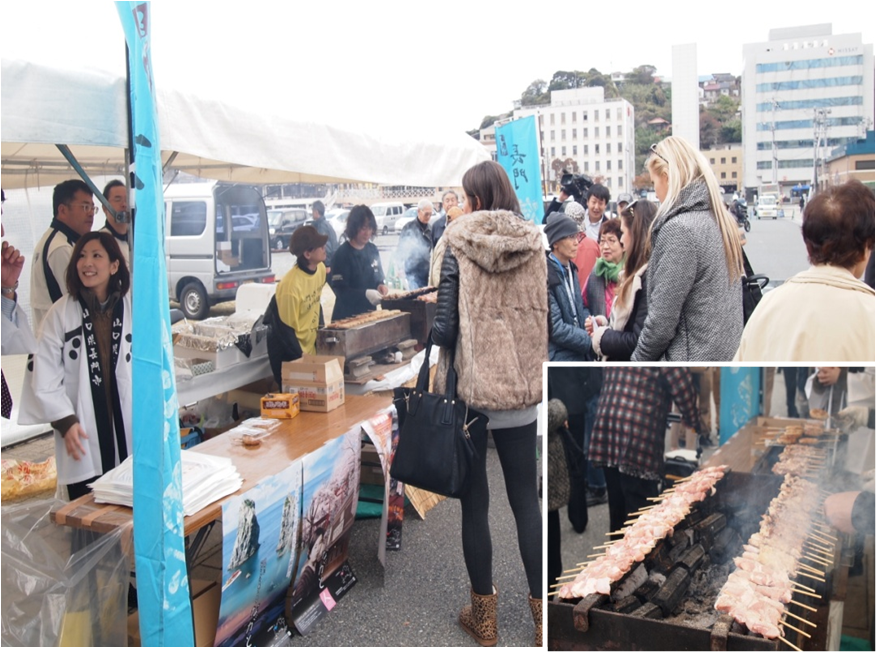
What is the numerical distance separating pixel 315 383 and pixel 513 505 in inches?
49.3

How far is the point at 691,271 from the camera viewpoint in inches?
96.1

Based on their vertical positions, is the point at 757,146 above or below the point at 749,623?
above

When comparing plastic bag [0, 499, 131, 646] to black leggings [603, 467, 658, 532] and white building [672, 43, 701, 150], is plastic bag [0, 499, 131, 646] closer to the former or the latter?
black leggings [603, 467, 658, 532]

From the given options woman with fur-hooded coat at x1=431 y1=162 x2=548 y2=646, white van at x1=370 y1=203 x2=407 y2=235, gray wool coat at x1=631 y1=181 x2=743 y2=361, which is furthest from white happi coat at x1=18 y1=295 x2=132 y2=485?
white van at x1=370 y1=203 x2=407 y2=235

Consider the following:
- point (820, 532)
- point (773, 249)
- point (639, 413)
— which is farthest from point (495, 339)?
point (773, 249)

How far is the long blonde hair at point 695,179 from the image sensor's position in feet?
8.27

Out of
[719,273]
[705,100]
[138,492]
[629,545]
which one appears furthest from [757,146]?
[138,492]

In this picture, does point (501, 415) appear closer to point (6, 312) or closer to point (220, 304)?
point (6, 312)

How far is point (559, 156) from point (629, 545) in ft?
22.1

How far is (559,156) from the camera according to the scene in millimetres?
8203

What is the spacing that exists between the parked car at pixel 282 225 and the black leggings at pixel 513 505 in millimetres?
7028

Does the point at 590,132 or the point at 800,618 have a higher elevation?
the point at 590,132

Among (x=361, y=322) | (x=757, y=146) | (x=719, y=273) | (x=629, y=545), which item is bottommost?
(x=629, y=545)

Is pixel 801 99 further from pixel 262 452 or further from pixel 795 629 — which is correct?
pixel 262 452
